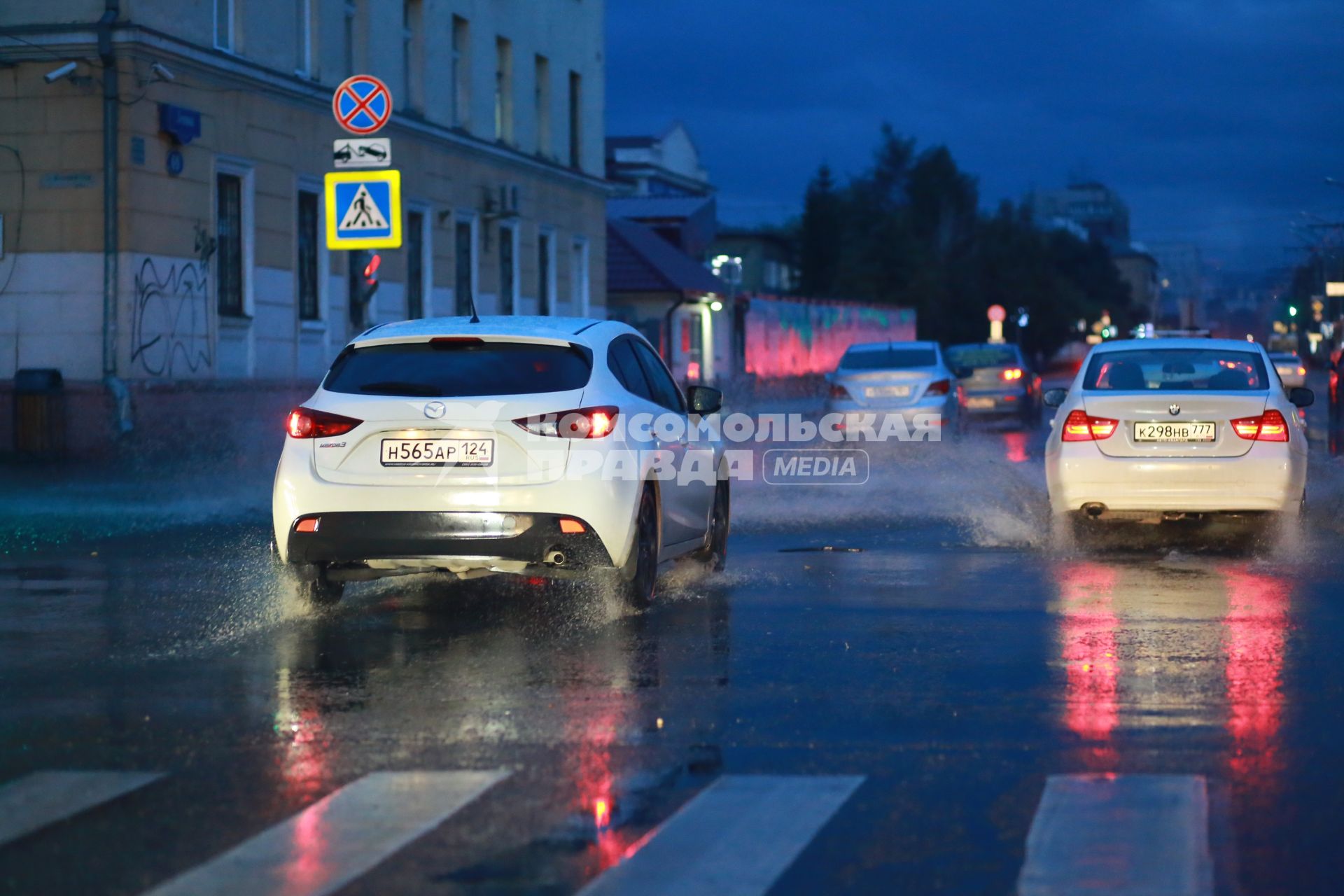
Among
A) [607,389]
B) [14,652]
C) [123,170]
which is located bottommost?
[14,652]

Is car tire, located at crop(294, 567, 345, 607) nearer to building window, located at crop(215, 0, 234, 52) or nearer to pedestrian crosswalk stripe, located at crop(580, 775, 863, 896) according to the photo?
pedestrian crosswalk stripe, located at crop(580, 775, 863, 896)

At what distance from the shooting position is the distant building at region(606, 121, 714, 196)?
8531cm

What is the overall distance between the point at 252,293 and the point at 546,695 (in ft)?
63.1

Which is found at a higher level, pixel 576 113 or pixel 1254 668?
pixel 576 113

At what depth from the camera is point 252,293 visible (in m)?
25.7

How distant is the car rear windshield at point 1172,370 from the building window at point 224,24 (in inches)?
581

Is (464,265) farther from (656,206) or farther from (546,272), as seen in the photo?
(656,206)

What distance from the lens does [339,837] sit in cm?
Answer: 517

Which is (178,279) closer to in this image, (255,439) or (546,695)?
(255,439)

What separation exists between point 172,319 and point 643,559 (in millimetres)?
15070

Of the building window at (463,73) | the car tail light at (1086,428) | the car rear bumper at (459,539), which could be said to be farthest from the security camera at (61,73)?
the car rear bumper at (459,539)

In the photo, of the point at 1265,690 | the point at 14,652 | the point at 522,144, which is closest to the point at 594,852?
the point at 1265,690

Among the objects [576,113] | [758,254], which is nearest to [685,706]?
[576,113]

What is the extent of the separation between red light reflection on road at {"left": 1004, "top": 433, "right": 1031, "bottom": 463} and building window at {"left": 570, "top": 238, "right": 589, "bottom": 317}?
10.6 meters
